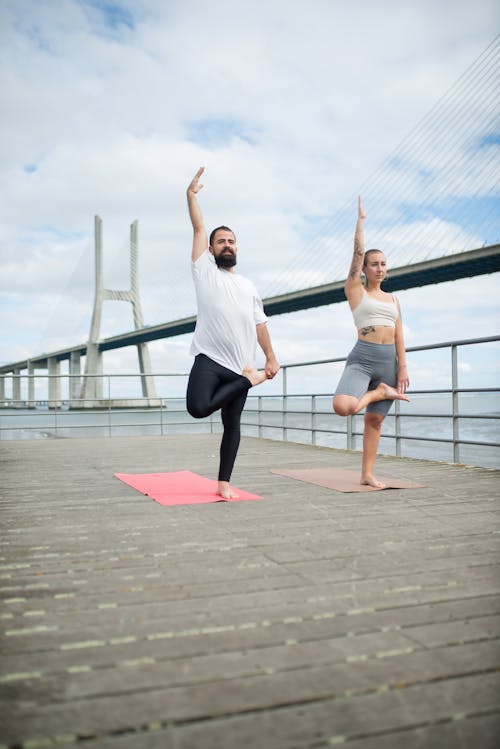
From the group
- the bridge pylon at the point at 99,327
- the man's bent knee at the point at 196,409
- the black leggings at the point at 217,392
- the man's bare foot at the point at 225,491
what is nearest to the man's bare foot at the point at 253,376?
the black leggings at the point at 217,392

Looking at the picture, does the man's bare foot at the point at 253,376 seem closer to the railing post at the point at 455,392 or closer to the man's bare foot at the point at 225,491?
the man's bare foot at the point at 225,491

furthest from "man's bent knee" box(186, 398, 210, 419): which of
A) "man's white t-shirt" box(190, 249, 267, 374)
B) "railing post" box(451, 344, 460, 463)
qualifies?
"railing post" box(451, 344, 460, 463)

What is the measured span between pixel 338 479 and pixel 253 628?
7.70ft

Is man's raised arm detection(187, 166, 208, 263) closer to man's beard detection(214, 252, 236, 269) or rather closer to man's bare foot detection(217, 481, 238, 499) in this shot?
man's beard detection(214, 252, 236, 269)

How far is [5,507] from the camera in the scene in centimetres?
289

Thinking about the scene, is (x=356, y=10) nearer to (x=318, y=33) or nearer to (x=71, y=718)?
(x=318, y=33)

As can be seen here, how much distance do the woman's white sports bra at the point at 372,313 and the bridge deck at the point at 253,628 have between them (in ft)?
2.95

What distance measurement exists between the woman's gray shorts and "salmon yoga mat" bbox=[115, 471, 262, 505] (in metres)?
0.68

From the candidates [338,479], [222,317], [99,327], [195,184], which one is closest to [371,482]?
[338,479]

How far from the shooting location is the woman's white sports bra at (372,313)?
311cm

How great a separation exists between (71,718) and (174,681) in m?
0.17

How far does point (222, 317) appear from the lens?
2.82m

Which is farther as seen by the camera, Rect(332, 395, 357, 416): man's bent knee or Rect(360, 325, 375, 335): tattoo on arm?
Rect(360, 325, 375, 335): tattoo on arm

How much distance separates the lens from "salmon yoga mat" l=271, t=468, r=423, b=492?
3.17m
